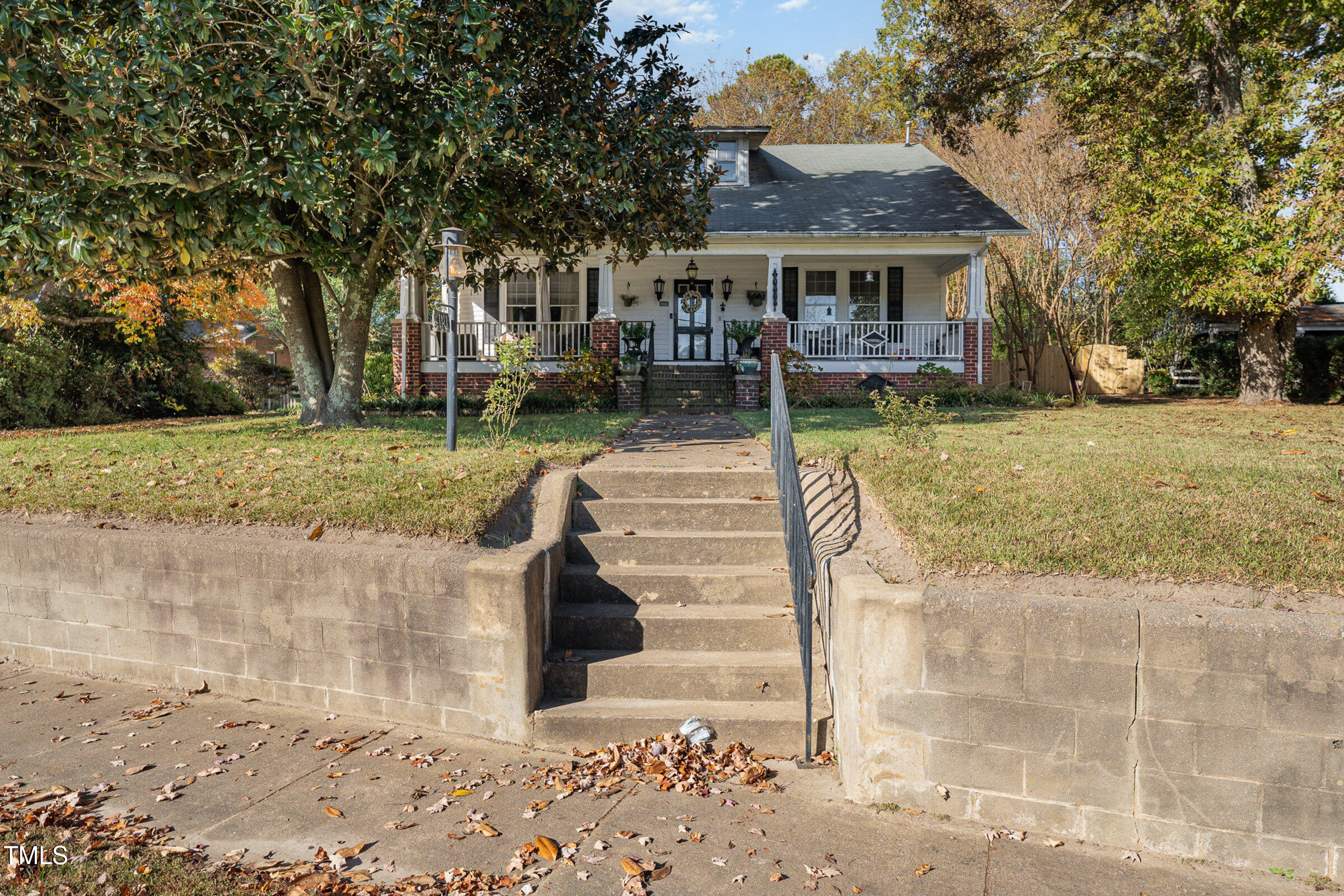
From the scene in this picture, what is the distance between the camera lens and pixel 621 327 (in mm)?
16500

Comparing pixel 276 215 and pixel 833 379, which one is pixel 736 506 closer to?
pixel 276 215

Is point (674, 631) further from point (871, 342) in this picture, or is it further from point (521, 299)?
point (521, 299)

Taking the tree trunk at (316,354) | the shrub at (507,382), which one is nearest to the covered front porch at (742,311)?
the tree trunk at (316,354)

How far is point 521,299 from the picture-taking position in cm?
1862

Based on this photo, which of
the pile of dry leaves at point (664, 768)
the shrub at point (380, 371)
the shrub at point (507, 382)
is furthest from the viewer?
the shrub at point (380, 371)

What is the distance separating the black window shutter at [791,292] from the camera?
18.9 meters

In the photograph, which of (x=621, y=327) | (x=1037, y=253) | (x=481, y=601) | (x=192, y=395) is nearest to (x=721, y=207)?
(x=621, y=327)

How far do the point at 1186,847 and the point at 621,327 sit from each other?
14.0 m

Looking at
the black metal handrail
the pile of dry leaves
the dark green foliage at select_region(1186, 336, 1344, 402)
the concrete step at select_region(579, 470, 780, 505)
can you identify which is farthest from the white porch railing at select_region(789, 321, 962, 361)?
the pile of dry leaves

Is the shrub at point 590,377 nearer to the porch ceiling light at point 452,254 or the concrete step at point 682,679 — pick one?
the porch ceiling light at point 452,254

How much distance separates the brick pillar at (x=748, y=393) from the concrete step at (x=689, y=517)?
354 inches

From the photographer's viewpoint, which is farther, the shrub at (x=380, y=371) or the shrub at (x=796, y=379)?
the shrub at (x=380, y=371)

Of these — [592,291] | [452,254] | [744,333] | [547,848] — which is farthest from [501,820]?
[592,291]

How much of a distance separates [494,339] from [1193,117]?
47.5ft
